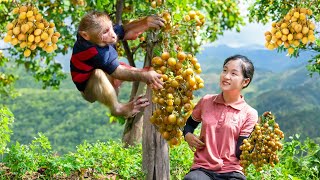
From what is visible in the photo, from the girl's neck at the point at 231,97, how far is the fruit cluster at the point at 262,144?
227mm

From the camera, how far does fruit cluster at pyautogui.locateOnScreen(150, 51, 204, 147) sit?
3.43 metres

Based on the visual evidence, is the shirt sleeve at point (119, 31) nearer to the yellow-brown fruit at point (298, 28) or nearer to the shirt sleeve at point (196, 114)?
the shirt sleeve at point (196, 114)

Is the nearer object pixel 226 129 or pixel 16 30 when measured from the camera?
pixel 16 30

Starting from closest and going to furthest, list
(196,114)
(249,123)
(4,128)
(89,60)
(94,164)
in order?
1. (89,60)
2. (249,123)
3. (196,114)
4. (94,164)
5. (4,128)

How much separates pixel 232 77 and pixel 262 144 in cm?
50

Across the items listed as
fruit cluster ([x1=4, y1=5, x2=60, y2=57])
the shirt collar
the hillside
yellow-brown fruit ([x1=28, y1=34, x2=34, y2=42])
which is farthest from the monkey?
the hillside

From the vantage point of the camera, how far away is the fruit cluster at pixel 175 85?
3432mm

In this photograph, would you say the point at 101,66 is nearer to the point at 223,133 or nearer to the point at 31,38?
the point at 31,38

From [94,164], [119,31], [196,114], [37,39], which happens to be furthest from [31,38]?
[94,164]

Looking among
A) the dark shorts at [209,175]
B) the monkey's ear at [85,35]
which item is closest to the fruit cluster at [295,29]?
the dark shorts at [209,175]

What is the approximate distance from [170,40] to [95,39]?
497mm

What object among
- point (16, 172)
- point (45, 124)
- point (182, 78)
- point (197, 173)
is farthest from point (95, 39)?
point (45, 124)

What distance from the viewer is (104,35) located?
141 inches

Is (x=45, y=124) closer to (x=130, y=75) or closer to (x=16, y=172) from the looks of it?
(x=16, y=172)
